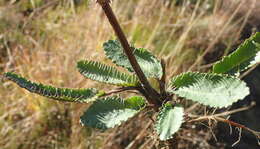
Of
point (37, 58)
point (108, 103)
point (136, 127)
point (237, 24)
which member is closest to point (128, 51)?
point (108, 103)

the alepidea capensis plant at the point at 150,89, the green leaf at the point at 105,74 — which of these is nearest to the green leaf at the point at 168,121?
the alepidea capensis plant at the point at 150,89

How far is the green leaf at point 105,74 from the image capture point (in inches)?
36.2

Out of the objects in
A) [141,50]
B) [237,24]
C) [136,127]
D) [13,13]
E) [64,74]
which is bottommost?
[141,50]

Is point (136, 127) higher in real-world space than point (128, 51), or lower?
higher

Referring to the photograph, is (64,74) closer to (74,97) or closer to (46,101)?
(46,101)

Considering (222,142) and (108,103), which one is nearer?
(108,103)

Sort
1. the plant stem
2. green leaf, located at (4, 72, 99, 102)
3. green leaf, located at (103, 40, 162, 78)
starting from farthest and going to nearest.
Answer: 1. green leaf, located at (103, 40, 162, 78)
2. green leaf, located at (4, 72, 99, 102)
3. the plant stem

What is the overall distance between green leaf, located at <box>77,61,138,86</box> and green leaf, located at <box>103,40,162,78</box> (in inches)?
1.4

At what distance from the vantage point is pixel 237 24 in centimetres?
351

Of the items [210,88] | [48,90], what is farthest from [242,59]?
[48,90]

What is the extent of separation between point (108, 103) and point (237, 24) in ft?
9.24

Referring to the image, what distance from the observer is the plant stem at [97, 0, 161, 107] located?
0.74 m

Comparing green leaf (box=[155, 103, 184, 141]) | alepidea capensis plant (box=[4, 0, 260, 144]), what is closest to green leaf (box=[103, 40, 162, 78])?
alepidea capensis plant (box=[4, 0, 260, 144])

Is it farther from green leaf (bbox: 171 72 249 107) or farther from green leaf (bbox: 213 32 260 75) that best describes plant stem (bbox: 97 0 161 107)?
green leaf (bbox: 213 32 260 75)
